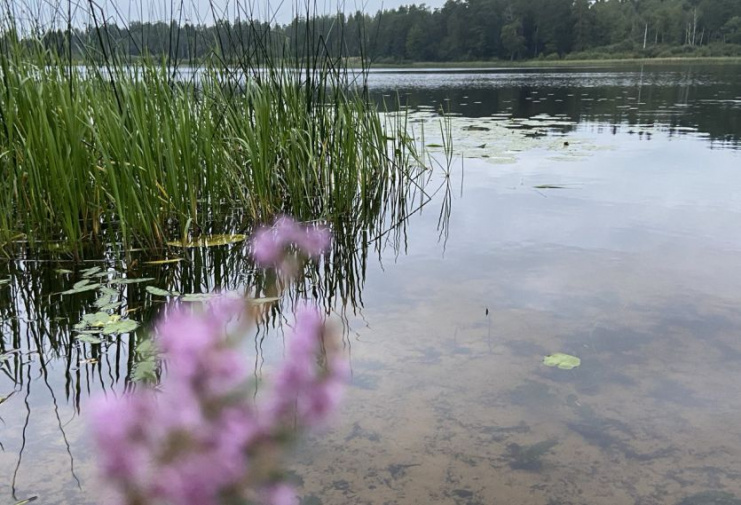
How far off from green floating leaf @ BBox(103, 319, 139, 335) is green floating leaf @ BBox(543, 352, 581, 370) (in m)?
1.12

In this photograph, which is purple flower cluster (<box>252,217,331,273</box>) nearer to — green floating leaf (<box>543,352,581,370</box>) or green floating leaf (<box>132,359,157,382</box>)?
green floating leaf (<box>132,359,157,382</box>)

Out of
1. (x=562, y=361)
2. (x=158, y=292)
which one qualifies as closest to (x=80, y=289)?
(x=158, y=292)

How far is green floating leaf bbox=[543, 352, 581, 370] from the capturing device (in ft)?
5.20

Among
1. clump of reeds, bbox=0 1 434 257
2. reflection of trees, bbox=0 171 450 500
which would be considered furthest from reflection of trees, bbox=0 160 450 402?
clump of reeds, bbox=0 1 434 257

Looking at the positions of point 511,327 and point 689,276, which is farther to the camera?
point 689,276

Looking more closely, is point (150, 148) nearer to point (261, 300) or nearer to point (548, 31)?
point (261, 300)

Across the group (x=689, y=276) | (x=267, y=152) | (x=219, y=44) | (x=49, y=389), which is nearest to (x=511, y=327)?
(x=689, y=276)

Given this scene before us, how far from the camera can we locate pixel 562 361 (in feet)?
5.25

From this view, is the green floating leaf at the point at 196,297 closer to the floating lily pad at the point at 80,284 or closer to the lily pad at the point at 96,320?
the lily pad at the point at 96,320

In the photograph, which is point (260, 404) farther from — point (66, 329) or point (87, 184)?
point (87, 184)

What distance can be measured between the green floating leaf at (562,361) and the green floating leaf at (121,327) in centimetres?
112

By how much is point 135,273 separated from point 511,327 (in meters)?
1.36

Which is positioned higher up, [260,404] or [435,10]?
[435,10]

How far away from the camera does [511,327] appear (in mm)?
1852
